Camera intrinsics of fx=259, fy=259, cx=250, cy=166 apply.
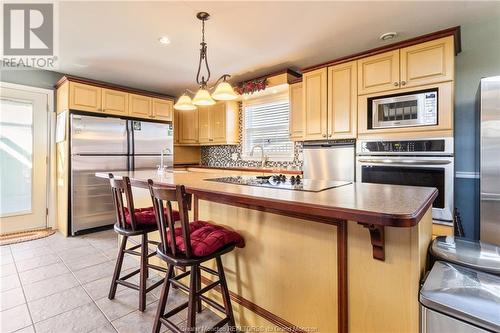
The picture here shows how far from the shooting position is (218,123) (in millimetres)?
4887

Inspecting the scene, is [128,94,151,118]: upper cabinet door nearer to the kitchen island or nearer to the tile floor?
the tile floor

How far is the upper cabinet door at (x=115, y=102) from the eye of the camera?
13.2 ft

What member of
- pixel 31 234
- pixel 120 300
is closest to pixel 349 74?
pixel 120 300

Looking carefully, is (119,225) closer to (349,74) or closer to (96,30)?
(96,30)

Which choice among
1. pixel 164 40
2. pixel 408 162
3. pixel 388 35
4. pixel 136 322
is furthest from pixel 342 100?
pixel 136 322

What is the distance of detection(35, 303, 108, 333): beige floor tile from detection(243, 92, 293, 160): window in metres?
3.19

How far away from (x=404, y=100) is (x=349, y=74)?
696mm

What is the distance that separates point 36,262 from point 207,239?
256 cm

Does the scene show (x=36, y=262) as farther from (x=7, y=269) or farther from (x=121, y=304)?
(x=121, y=304)

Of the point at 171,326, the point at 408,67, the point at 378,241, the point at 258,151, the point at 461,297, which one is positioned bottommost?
the point at 171,326

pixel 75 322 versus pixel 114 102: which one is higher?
pixel 114 102

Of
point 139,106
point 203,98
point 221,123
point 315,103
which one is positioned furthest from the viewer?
point 221,123

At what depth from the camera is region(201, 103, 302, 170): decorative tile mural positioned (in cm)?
416

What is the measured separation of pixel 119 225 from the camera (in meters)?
2.04
